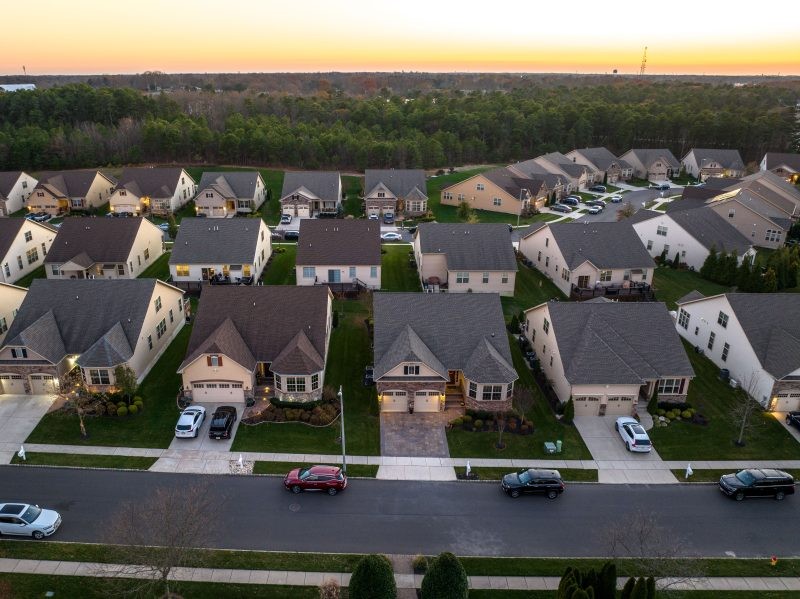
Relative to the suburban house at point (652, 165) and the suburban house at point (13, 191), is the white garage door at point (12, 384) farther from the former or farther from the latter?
the suburban house at point (652, 165)

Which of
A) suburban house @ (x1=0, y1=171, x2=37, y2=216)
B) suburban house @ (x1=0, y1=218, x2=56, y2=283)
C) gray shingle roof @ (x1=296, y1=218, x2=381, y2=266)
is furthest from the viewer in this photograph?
suburban house @ (x1=0, y1=171, x2=37, y2=216)

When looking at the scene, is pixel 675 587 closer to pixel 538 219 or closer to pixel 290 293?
pixel 290 293

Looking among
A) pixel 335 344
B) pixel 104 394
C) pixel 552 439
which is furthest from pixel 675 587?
pixel 104 394

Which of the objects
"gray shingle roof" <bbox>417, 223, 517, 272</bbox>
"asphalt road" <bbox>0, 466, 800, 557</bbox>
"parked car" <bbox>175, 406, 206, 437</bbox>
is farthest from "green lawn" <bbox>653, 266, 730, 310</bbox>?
"parked car" <bbox>175, 406, 206, 437</bbox>

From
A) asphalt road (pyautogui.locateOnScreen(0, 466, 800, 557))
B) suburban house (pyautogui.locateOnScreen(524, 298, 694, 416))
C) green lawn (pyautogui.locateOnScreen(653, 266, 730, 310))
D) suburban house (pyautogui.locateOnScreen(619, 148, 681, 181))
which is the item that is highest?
suburban house (pyautogui.locateOnScreen(619, 148, 681, 181))

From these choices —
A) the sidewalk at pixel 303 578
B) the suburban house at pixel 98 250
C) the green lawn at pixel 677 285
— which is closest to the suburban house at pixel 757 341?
the green lawn at pixel 677 285

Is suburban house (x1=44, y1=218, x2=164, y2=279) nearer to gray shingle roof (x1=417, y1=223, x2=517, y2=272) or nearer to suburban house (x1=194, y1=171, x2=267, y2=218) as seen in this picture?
suburban house (x1=194, y1=171, x2=267, y2=218)
